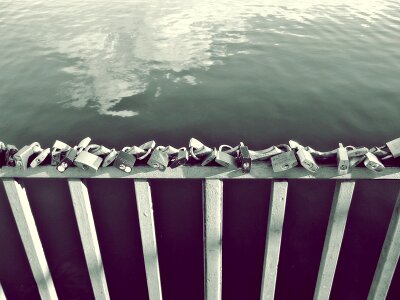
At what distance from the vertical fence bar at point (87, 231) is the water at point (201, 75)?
1.55 metres

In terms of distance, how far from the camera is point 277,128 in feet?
12.7

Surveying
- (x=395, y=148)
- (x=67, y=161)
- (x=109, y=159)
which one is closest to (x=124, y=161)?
(x=109, y=159)

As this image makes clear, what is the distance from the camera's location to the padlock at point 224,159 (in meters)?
1.83

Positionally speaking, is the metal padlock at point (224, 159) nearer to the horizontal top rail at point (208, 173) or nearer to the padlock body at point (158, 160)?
the horizontal top rail at point (208, 173)

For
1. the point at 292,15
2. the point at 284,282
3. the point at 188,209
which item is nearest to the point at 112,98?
the point at 188,209

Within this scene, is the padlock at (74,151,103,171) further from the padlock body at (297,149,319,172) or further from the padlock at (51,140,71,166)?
the padlock body at (297,149,319,172)

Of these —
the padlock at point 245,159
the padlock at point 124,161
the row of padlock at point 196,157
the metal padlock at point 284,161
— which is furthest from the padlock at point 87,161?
the metal padlock at point 284,161

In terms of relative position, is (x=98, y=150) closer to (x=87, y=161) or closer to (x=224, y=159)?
(x=87, y=161)

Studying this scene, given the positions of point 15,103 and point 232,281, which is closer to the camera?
point 232,281

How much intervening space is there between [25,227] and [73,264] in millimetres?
1143

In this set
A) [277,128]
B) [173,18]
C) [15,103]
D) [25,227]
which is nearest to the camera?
[25,227]

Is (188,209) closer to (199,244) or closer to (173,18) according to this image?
(199,244)

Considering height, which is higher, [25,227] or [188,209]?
[25,227]

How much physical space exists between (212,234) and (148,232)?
400mm
